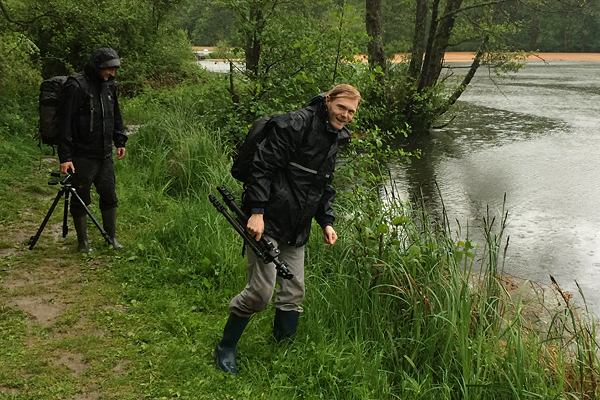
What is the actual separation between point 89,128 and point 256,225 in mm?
2325

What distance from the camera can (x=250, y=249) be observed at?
3139 millimetres

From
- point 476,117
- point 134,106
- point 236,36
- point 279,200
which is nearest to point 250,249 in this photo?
point 279,200

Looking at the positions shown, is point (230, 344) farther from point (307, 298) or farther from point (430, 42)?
A: point (430, 42)

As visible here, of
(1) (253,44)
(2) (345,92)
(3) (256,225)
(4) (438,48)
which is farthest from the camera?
(4) (438,48)

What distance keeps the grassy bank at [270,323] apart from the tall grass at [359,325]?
0.5 inches

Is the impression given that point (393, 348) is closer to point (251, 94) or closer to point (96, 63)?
point (96, 63)

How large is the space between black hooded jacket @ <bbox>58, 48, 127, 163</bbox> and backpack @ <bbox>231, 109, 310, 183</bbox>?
1.89 meters

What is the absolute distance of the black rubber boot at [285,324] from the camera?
3.43m

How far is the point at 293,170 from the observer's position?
10.1 ft

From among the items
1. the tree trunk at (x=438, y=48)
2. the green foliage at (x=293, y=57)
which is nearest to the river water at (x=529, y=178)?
the tree trunk at (x=438, y=48)

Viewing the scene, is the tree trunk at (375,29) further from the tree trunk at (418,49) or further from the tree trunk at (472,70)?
the tree trunk at (418,49)

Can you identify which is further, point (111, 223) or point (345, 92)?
point (111, 223)

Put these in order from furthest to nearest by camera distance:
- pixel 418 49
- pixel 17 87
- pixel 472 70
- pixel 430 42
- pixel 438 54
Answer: pixel 418 49
pixel 472 70
pixel 438 54
pixel 430 42
pixel 17 87

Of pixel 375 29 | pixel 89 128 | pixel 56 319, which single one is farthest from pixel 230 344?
pixel 375 29
